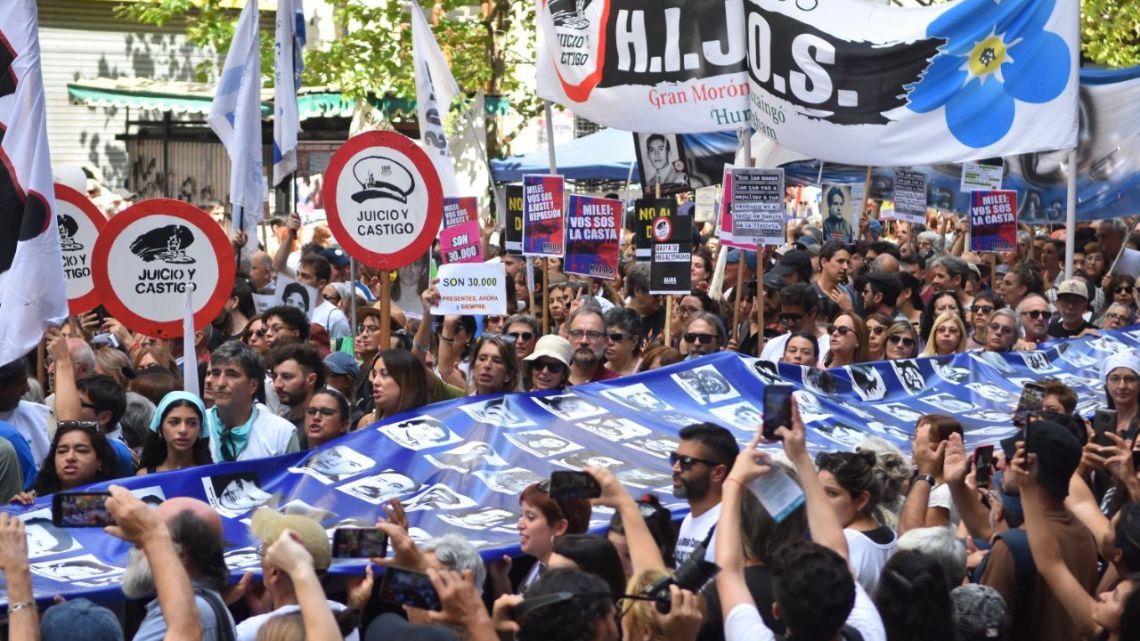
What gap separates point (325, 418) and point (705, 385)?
86.2 inches

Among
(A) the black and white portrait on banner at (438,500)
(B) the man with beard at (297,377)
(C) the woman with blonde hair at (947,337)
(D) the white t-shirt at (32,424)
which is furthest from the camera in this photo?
(C) the woman with blonde hair at (947,337)

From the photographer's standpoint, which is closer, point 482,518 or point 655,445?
point 482,518

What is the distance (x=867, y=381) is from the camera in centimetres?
930

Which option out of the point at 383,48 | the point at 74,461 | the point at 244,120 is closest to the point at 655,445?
the point at 74,461

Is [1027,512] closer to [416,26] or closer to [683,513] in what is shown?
[683,513]

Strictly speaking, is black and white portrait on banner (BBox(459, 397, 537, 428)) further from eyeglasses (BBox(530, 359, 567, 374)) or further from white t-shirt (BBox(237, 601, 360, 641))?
white t-shirt (BBox(237, 601, 360, 641))

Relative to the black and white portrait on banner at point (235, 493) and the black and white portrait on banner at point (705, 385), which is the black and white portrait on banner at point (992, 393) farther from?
the black and white portrait on banner at point (235, 493)

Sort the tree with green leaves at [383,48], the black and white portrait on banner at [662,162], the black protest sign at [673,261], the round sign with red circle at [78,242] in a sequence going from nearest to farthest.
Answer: the round sign with red circle at [78,242] < the black protest sign at [673,261] < the black and white portrait on banner at [662,162] < the tree with green leaves at [383,48]

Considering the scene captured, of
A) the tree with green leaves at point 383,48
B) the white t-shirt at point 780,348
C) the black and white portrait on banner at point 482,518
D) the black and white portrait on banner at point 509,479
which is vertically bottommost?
the black and white portrait on banner at point 482,518

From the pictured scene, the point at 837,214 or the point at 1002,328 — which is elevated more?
the point at 837,214

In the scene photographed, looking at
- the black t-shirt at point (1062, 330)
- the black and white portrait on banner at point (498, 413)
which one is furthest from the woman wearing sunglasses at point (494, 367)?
the black t-shirt at point (1062, 330)

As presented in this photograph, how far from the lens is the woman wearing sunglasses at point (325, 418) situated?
725 centimetres

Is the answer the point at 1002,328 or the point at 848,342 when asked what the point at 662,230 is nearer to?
the point at 848,342

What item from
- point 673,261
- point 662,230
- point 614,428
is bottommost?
point 614,428
